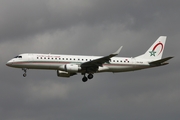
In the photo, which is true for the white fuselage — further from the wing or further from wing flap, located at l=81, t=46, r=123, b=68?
wing flap, located at l=81, t=46, r=123, b=68

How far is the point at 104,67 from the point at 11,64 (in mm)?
12744

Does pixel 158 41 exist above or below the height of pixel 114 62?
above

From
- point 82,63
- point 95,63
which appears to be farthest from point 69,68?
point 95,63

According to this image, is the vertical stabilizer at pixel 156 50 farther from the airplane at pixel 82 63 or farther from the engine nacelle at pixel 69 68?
the engine nacelle at pixel 69 68

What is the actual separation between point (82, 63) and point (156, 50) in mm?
13539

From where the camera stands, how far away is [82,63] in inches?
2800

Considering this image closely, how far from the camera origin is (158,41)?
7988cm

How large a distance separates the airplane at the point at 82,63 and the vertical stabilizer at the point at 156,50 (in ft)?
0.73

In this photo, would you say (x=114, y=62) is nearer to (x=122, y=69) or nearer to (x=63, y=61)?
(x=122, y=69)

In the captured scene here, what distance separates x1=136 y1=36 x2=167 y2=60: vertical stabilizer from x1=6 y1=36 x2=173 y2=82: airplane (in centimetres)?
22

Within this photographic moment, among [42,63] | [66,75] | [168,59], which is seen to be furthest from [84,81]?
[168,59]

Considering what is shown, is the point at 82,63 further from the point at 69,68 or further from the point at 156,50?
the point at 156,50

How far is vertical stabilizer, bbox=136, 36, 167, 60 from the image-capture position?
77.4 m

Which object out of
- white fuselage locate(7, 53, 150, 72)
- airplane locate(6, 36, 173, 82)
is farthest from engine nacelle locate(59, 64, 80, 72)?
white fuselage locate(7, 53, 150, 72)
